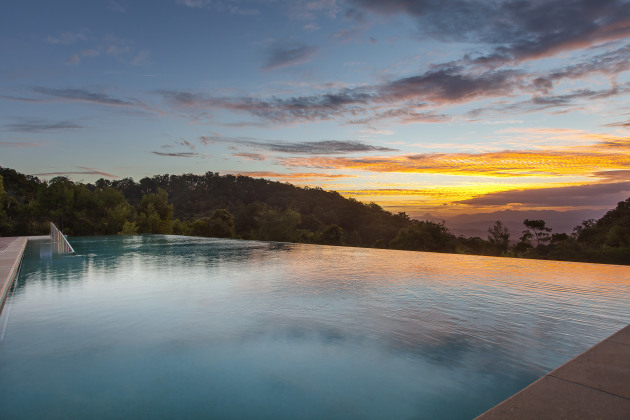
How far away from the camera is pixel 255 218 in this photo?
72.5 feet

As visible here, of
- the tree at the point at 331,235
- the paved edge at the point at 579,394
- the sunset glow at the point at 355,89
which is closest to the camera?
the paved edge at the point at 579,394

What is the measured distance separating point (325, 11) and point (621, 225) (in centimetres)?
1099

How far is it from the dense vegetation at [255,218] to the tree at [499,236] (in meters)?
0.04

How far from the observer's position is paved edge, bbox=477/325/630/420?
142 cm

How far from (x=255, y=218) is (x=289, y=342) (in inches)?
774

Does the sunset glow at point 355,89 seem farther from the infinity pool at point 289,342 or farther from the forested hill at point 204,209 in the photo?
the infinity pool at point 289,342

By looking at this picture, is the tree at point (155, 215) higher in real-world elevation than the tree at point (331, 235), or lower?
higher

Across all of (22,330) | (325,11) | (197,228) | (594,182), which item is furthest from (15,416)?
(197,228)

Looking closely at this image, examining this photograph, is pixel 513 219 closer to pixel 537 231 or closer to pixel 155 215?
pixel 537 231

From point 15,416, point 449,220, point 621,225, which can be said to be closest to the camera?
point 15,416

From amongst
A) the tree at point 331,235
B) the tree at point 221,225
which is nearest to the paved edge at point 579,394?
the tree at point 331,235

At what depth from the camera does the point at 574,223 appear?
13180 mm

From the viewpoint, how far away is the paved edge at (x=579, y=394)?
1422mm

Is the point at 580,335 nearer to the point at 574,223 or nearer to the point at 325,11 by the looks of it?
the point at 325,11
